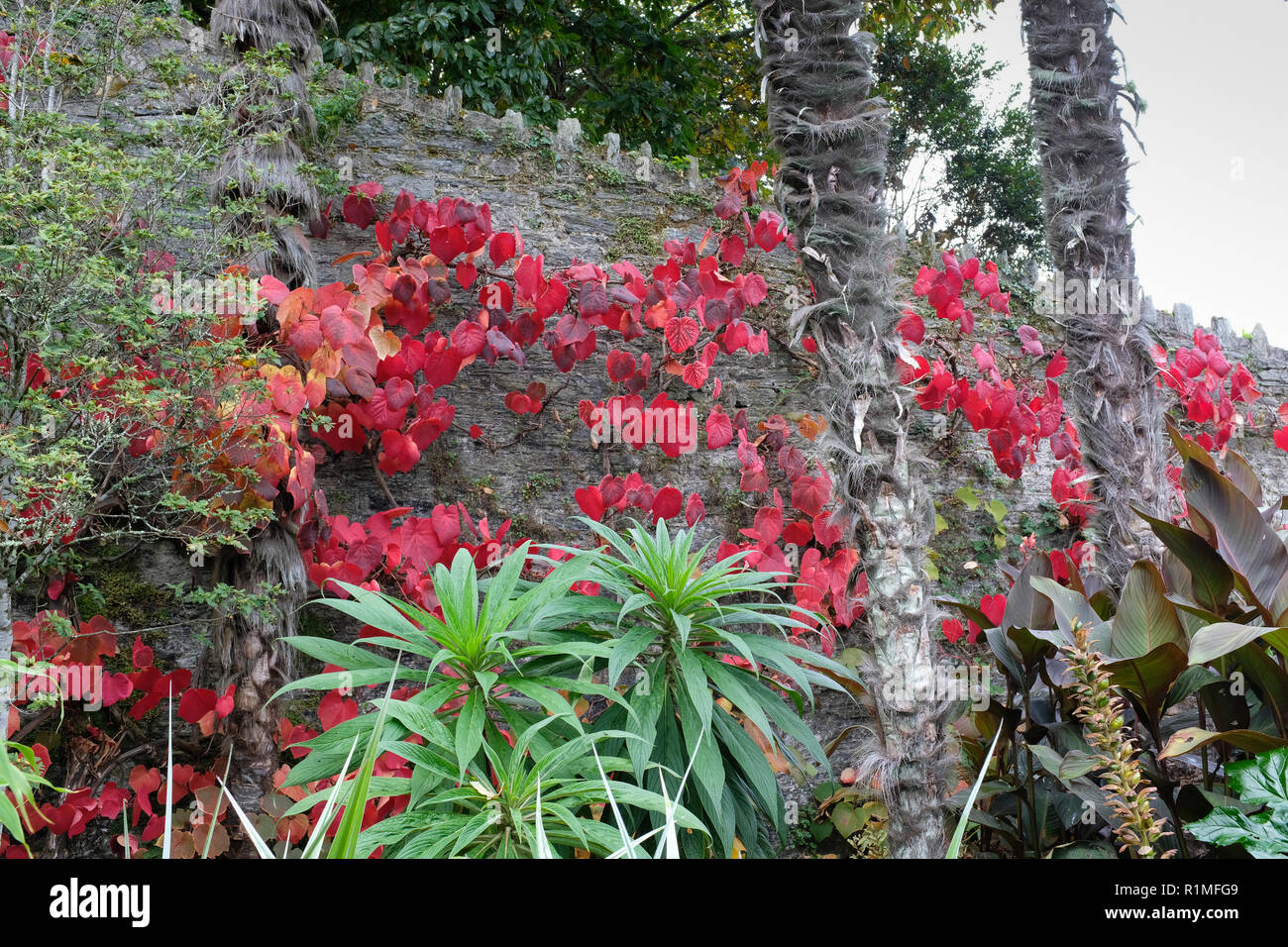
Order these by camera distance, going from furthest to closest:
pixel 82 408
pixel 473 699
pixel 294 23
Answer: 1. pixel 294 23
2. pixel 82 408
3. pixel 473 699

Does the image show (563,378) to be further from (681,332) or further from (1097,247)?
(1097,247)

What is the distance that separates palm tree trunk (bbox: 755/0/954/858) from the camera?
233 cm

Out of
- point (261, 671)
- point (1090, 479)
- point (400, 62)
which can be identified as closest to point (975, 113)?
point (400, 62)

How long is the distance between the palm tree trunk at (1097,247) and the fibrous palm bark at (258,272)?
3209 mm

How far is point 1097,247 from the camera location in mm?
3574

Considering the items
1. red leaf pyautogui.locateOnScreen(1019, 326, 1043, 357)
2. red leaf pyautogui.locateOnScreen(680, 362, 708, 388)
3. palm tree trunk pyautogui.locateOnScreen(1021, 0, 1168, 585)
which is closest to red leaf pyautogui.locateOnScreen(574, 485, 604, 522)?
red leaf pyautogui.locateOnScreen(680, 362, 708, 388)

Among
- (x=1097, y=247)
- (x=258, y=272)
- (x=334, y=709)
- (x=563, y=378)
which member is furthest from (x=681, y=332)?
(x=334, y=709)

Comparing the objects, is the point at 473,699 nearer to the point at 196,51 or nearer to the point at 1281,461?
the point at 196,51

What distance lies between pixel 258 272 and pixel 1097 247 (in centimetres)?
343

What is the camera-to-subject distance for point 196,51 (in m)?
3.18

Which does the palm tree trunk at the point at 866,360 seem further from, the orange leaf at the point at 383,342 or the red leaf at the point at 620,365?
the orange leaf at the point at 383,342

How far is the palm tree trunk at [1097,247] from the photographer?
3455mm

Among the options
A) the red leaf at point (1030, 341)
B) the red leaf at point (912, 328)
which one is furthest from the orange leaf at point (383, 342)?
the red leaf at point (1030, 341)

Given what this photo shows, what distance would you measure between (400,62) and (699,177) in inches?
103
